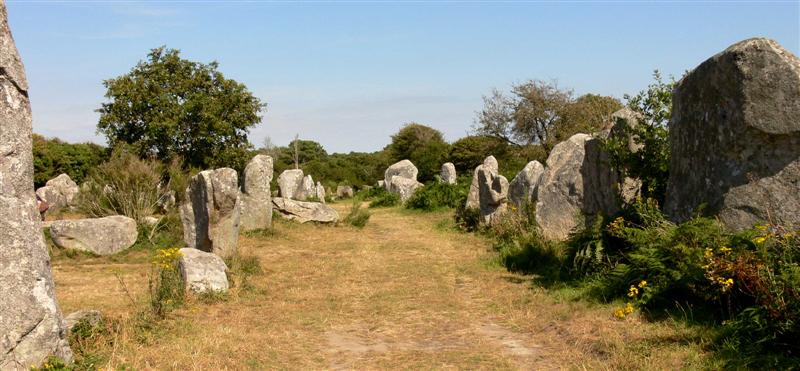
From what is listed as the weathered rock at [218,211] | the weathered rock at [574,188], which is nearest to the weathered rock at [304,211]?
the weathered rock at [218,211]

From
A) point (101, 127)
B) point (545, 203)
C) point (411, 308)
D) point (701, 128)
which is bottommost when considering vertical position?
point (411, 308)

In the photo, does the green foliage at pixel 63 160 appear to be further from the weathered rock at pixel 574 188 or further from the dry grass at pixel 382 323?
the weathered rock at pixel 574 188

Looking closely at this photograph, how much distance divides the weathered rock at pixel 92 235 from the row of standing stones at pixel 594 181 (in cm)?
170

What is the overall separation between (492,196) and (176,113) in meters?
18.0

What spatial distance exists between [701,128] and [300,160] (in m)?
69.9

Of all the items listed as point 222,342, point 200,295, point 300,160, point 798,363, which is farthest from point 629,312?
point 300,160

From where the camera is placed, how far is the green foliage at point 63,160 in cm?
3597

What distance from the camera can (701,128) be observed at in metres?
8.73

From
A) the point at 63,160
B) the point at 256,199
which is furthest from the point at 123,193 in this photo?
the point at 63,160

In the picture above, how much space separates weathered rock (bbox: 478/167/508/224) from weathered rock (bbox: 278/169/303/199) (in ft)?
42.6

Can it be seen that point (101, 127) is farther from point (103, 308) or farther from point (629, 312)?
point (629, 312)

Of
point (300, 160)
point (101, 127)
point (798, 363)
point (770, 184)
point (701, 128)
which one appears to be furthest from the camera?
point (300, 160)

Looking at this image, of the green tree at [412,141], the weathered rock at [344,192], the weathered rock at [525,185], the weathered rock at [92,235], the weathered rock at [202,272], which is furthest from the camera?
the green tree at [412,141]

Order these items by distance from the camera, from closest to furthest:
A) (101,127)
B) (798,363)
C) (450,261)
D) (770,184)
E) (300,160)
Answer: (798,363) < (770,184) < (450,261) < (101,127) < (300,160)
